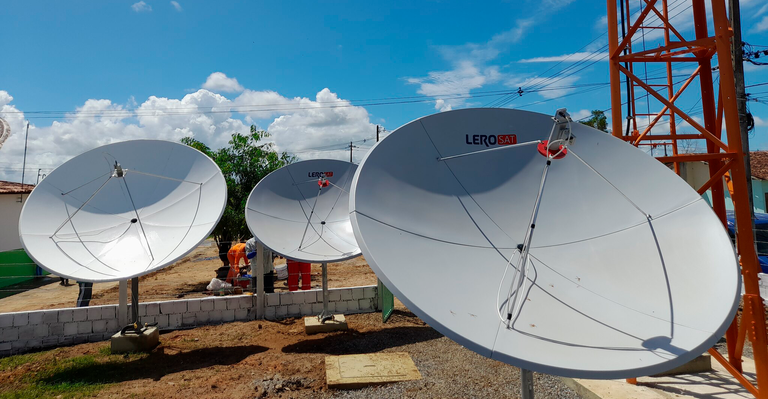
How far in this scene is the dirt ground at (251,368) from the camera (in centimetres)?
610

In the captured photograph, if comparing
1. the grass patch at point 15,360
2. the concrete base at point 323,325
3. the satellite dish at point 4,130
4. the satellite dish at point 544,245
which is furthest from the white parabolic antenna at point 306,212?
the satellite dish at point 4,130

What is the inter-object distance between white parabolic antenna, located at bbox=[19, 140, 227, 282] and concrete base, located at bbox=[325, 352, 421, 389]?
3015 millimetres

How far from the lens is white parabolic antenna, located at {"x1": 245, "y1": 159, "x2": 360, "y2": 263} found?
8.74 metres

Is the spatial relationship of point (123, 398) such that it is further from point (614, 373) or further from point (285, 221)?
point (614, 373)

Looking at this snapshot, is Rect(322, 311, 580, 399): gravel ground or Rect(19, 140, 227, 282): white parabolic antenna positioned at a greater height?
Rect(19, 140, 227, 282): white parabolic antenna

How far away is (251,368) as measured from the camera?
23.4ft

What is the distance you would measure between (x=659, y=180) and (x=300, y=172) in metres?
7.67

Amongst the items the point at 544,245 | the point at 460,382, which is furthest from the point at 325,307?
the point at 544,245

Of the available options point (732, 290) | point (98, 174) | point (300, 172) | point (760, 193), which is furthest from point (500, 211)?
point (760, 193)

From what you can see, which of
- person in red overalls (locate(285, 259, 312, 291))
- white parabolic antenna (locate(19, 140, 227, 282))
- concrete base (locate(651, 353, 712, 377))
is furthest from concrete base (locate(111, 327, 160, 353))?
concrete base (locate(651, 353, 712, 377))

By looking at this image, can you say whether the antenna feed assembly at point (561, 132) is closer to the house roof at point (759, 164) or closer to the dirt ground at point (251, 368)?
the dirt ground at point (251, 368)

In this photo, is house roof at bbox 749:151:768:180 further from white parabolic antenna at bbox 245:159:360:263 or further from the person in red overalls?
the person in red overalls

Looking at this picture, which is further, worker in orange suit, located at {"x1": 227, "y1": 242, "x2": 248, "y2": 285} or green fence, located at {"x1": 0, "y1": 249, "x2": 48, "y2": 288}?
green fence, located at {"x1": 0, "y1": 249, "x2": 48, "y2": 288}

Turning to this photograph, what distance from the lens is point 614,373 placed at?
2.61 metres
